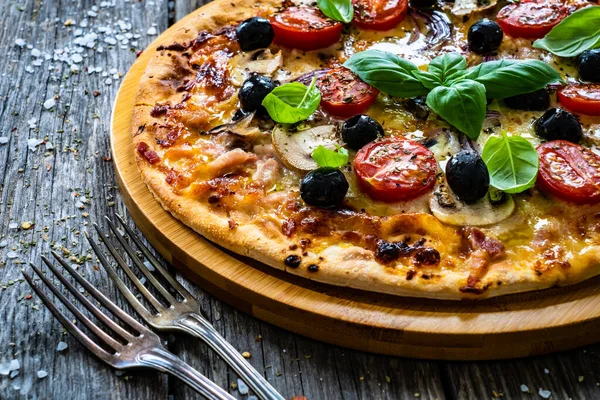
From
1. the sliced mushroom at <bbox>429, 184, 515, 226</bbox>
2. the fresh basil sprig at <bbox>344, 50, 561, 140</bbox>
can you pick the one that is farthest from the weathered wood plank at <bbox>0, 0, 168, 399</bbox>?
the fresh basil sprig at <bbox>344, 50, 561, 140</bbox>

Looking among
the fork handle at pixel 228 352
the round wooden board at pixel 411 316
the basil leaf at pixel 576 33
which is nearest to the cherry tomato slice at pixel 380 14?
the basil leaf at pixel 576 33

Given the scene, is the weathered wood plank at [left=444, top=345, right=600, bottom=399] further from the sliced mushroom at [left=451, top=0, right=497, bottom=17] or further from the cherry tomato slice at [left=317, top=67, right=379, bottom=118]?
the sliced mushroom at [left=451, top=0, right=497, bottom=17]

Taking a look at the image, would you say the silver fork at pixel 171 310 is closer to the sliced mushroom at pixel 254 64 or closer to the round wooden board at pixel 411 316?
the round wooden board at pixel 411 316

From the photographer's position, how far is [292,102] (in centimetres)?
418

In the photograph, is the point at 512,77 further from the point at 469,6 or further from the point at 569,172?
the point at 469,6

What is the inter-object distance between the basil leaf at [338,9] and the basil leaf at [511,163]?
1462 millimetres

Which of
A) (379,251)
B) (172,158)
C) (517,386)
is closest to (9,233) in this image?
(172,158)

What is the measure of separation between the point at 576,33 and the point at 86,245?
2959 mm

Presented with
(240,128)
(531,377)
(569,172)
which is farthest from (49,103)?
(531,377)

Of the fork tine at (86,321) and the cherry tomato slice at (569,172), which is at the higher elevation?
the cherry tomato slice at (569,172)

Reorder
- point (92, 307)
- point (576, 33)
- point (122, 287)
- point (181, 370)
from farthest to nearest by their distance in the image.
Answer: point (576, 33) < point (122, 287) < point (92, 307) < point (181, 370)

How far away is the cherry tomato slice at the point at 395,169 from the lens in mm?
3840

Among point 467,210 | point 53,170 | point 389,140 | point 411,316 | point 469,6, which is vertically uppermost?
point 469,6

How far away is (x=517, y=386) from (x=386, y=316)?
62 cm
